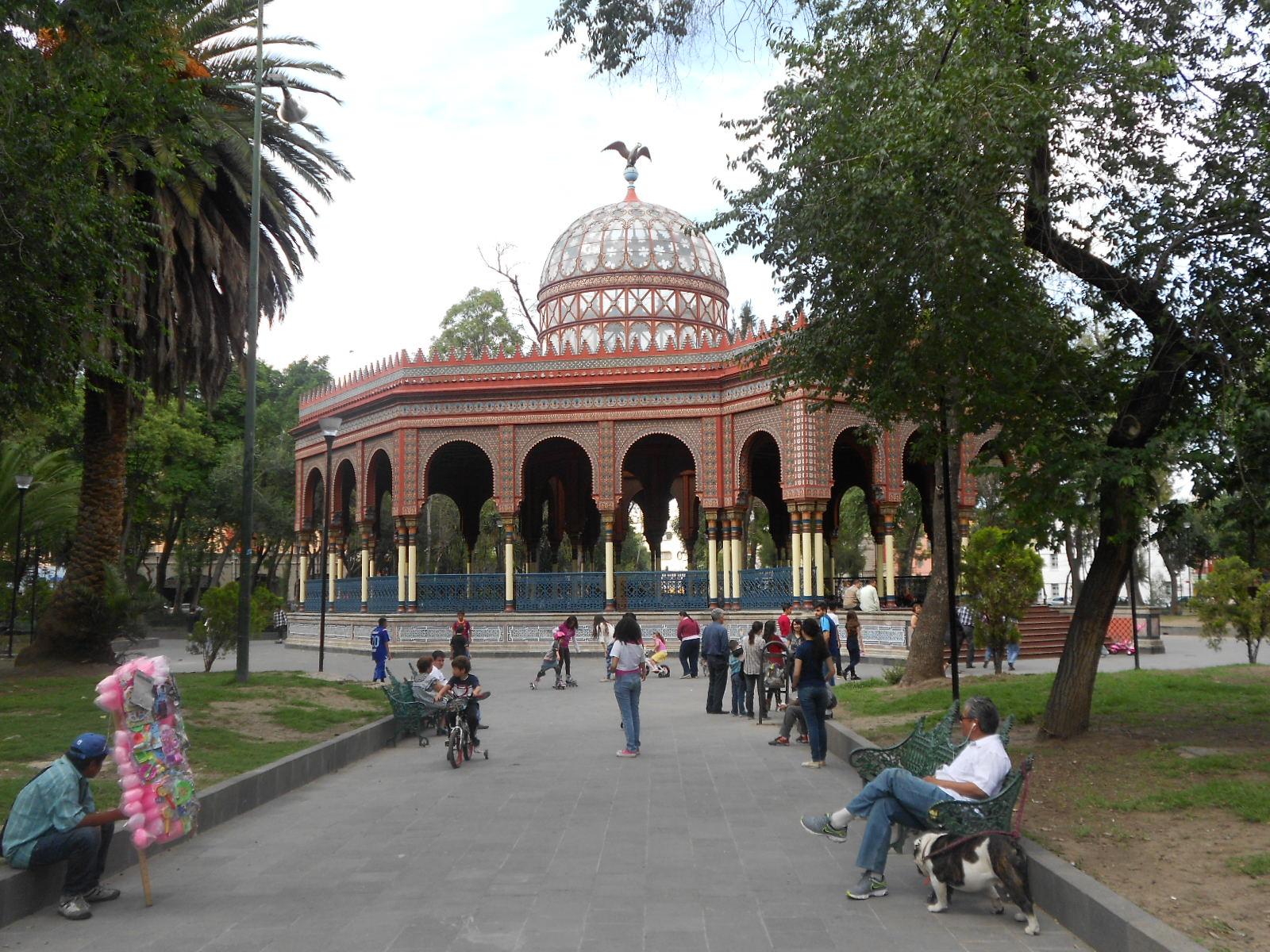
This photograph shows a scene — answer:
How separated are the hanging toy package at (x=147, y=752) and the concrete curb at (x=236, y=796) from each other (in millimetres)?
523

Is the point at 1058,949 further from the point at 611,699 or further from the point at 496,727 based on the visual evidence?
the point at 611,699

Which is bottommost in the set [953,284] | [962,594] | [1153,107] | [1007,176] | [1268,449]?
[962,594]

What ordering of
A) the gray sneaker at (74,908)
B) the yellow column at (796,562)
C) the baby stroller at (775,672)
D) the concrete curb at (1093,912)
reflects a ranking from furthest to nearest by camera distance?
the yellow column at (796,562) < the baby stroller at (775,672) < the gray sneaker at (74,908) < the concrete curb at (1093,912)

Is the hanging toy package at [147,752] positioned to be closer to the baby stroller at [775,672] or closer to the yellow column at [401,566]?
the baby stroller at [775,672]

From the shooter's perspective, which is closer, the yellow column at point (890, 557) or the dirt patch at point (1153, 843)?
the dirt patch at point (1153, 843)

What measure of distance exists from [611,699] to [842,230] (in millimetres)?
10241

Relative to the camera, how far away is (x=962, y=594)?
1762 centimetres

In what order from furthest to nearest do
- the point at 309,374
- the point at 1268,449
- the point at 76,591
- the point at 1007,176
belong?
the point at 309,374 → the point at 76,591 → the point at 1007,176 → the point at 1268,449

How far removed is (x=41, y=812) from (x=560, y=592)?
22.0 metres

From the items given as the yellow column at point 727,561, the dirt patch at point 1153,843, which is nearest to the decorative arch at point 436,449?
the yellow column at point 727,561

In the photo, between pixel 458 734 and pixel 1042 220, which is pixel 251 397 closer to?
pixel 458 734

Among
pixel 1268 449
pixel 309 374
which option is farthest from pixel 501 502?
pixel 309 374

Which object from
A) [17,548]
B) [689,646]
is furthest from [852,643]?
[17,548]

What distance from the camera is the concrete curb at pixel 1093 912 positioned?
4.68 m
